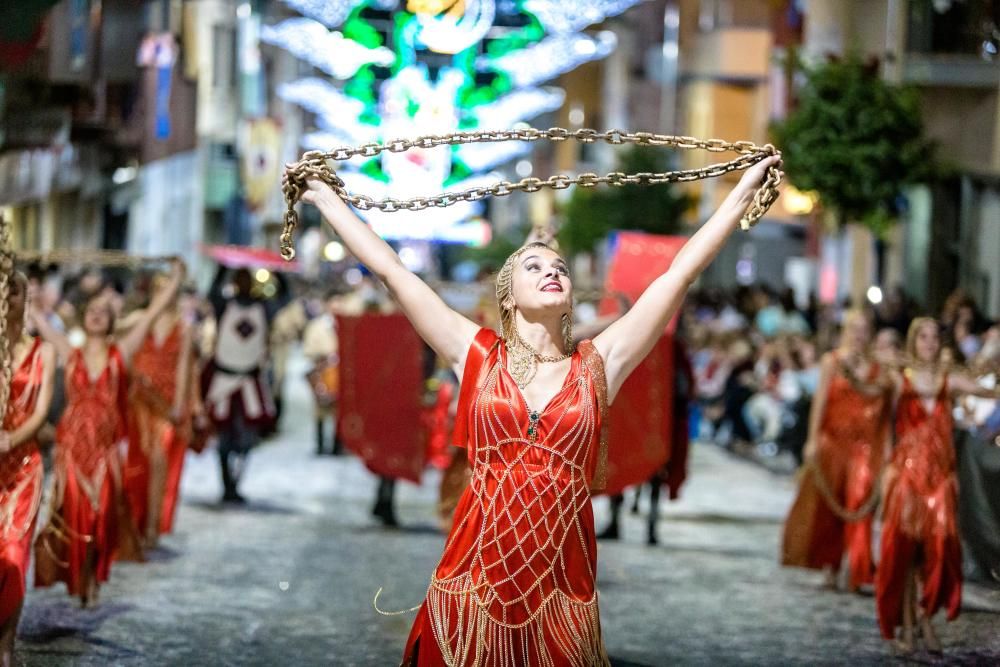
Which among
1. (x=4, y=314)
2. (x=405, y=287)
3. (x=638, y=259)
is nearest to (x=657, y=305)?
(x=405, y=287)

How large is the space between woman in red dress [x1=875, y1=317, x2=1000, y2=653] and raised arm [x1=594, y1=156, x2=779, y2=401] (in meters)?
4.66

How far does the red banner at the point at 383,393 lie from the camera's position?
15.4 m

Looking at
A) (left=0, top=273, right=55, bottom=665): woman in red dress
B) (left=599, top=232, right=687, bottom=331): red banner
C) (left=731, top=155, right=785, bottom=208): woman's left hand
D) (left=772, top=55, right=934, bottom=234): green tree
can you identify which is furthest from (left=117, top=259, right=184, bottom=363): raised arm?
(left=772, top=55, right=934, bottom=234): green tree

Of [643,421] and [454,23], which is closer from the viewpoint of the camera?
[643,421]

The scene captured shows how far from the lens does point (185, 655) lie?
935cm

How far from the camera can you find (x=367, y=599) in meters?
Result: 11.5

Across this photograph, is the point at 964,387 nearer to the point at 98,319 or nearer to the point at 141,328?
the point at 141,328

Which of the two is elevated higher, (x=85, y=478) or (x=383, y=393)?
(x=383, y=393)

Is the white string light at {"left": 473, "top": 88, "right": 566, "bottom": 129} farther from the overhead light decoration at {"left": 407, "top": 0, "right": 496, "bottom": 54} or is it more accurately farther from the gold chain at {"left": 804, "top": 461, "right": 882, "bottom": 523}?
the gold chain at {"left": 804, "top": 461, "right": 882, "bottom": 523}

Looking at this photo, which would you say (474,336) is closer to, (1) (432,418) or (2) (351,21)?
(1) (432,418)

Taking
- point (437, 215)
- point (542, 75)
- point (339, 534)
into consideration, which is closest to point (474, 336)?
point (339, 534)

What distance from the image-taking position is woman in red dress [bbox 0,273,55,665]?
8.10m

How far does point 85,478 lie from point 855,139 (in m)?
14.4

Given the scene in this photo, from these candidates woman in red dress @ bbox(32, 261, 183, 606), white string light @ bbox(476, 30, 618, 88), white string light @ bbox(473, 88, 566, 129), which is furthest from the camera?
white string light @ bbox(473, 88, 566, 129)
